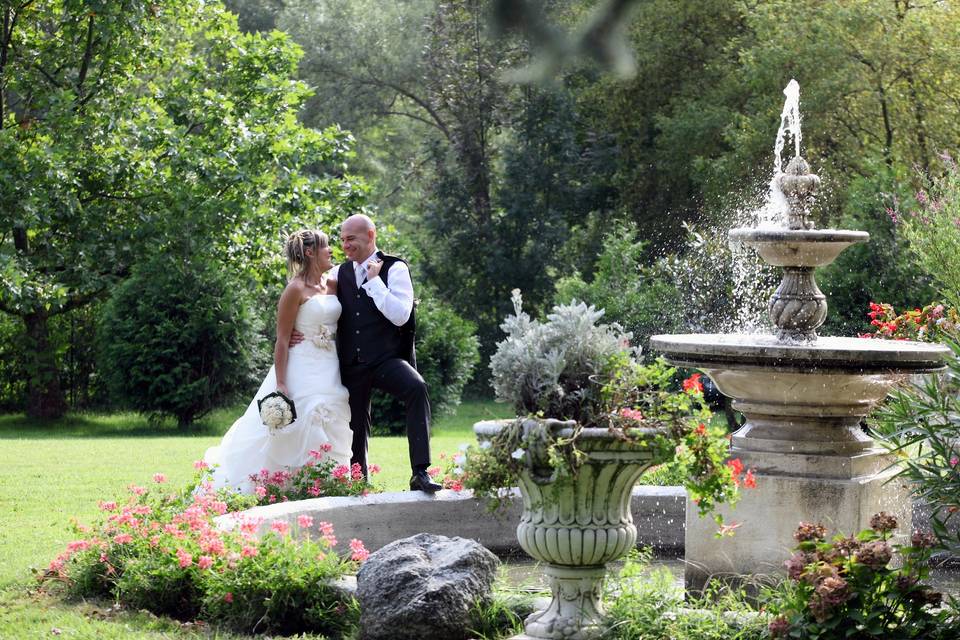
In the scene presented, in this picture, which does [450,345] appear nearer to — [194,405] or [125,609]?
[194,405]

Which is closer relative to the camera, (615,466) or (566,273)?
(615,466)

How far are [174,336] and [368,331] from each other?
32.1 feet

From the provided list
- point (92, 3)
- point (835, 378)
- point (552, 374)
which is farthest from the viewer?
point (92, 3)

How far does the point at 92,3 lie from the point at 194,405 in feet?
18.2


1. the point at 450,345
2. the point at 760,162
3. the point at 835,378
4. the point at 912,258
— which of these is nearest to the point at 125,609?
the point at 835,378

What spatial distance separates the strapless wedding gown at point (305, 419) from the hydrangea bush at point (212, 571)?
1438mm

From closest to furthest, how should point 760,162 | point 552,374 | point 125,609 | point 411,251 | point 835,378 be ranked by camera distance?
1. point 552,374
2. point 125,609
3. point 835,378
4. point 411,251
5. point 760,162

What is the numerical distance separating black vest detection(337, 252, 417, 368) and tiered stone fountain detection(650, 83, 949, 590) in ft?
6.31

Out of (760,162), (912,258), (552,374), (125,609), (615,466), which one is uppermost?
(760,162)

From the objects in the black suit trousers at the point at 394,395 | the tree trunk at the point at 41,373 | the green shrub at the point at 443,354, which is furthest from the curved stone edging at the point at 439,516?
the tree trunk at the point at 41,373

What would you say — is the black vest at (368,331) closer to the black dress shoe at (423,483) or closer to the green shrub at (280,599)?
the black dress shoe at (423,483)

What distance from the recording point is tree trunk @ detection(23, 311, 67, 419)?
775 inches

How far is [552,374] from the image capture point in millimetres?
4641

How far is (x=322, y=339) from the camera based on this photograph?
7.94 metres
